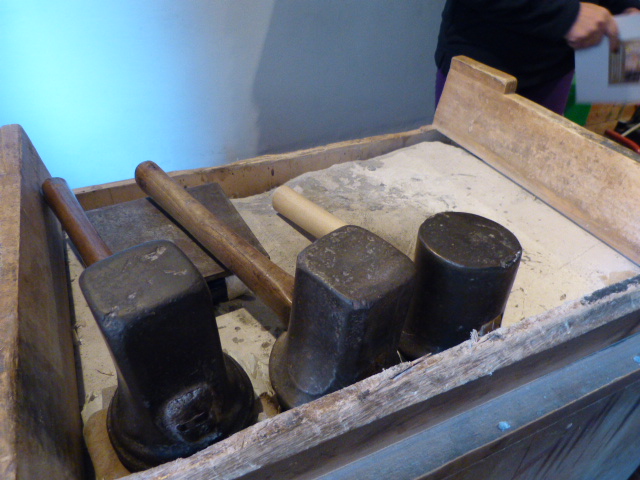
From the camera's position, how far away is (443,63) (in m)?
1.47

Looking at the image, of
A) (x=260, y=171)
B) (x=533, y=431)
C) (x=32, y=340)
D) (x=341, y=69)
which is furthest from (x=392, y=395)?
(x=341, y=69)

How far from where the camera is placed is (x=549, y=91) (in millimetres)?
1521

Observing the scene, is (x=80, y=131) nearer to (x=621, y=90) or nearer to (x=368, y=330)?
(x=368, y=330)

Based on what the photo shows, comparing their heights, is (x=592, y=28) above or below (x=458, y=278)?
above

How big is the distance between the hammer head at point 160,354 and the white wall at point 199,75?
4.10ft

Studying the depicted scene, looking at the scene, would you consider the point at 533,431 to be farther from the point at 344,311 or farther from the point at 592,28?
the point at 592,28

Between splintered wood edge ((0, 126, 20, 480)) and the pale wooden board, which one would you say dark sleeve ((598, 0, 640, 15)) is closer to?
the pale wooden board

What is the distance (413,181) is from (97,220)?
784 mm

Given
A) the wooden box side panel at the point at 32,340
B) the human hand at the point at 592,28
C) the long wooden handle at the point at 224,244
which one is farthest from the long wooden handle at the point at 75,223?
the human hand at the point at 592,28

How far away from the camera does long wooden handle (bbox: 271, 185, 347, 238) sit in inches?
38.3

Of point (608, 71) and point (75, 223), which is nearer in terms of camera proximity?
point (75, 223)

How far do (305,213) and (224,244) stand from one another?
0.25 m

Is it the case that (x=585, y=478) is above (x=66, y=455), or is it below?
below

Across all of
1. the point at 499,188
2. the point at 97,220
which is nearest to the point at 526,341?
the point at 499,188
